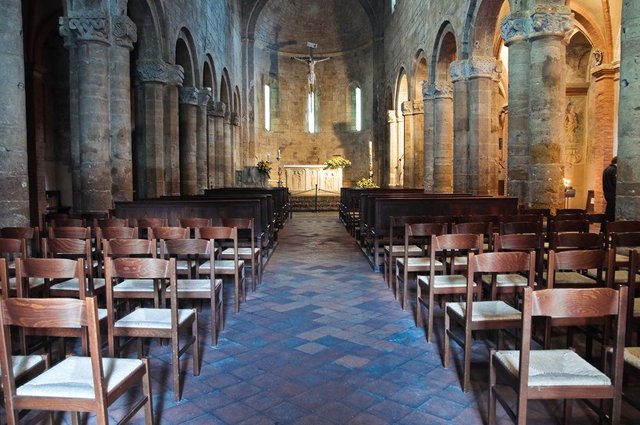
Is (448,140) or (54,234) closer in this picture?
(54,234)

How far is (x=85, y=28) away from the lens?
8750 mm

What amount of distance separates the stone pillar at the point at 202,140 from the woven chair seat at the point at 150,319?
14443 millimetres

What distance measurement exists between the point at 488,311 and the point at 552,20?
7192 mm

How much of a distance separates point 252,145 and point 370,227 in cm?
2018

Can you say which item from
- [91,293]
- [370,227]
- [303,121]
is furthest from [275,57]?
[91,293]

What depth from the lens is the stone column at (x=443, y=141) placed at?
1553 cm

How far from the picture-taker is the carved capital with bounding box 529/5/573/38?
28.7 ft

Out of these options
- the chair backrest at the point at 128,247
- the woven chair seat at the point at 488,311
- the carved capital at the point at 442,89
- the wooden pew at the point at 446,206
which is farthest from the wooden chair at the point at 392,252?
the carved capital at the point at 442,89

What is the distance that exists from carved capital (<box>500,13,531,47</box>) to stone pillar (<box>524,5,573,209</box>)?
16 cm

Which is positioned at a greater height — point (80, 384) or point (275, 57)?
point (275, 57)

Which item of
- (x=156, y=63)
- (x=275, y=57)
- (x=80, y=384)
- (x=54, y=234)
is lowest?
(x=80, y=384)

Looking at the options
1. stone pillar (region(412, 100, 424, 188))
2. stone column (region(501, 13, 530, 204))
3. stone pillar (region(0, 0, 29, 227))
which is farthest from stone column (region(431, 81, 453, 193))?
stone pillar (region(0, 0, 29, 227))

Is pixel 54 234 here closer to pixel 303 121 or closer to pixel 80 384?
pixel 80 384

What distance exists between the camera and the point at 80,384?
2357 millimetres
